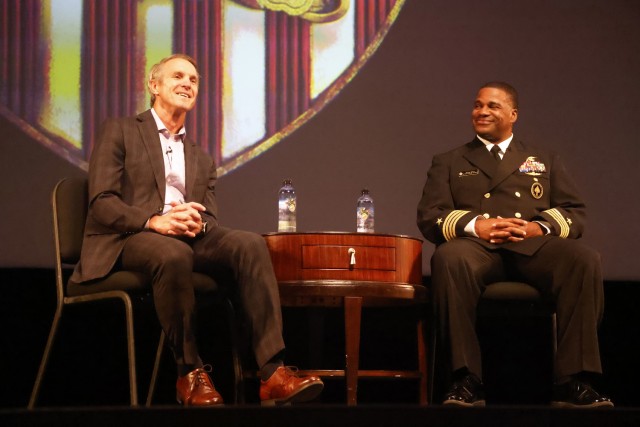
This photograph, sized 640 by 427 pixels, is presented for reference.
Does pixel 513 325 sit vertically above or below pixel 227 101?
below

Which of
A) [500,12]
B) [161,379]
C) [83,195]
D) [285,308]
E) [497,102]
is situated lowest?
[161,379]

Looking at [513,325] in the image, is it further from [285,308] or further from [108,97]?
[108,97]

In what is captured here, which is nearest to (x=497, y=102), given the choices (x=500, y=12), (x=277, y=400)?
(x=500, y=12)

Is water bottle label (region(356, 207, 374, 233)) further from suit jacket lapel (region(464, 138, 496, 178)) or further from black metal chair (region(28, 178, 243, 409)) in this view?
black metal chair (region(28, 178, 243, 409))

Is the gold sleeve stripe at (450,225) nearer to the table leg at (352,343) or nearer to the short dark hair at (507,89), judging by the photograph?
the table leg at (352,343)

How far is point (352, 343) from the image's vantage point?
3463 millimetres

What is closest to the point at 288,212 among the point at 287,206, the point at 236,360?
the point at 287,206

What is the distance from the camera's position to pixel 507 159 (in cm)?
390

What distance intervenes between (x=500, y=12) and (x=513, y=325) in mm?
1470

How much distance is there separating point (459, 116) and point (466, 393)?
1.59 metres

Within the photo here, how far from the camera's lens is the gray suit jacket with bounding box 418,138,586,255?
12.3 ft

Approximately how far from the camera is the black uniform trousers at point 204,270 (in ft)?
10.0

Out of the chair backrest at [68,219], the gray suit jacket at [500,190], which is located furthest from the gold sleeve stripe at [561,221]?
the chair backrest at [68,219]

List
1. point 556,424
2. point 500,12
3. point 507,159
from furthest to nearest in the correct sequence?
point 500,12 → point 507,159 → point 556,424
